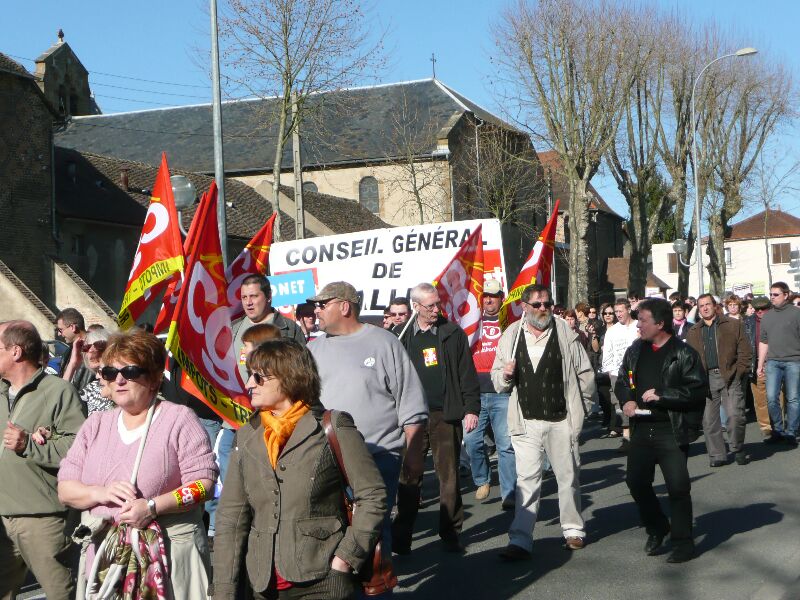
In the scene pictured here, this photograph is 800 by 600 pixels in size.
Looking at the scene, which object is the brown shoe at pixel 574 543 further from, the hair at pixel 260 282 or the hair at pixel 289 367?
the hair at pixel 289 367

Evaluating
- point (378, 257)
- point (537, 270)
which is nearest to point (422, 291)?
point (537, 270)

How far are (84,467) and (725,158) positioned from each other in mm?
47306

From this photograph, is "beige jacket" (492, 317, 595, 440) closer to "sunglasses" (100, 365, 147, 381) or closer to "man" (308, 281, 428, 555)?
"man" (308, 281, 428, 555)

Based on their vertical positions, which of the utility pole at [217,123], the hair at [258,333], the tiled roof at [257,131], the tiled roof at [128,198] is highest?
the tiled roof at [257,131]

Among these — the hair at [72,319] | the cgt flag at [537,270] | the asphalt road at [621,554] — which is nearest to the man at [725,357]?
the asphalt road at [621,554]

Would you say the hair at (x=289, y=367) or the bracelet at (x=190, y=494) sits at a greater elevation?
the hair at (x=289, y=367)

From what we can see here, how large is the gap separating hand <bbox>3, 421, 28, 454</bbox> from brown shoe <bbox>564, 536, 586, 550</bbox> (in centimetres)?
427

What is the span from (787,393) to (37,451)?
11555mm

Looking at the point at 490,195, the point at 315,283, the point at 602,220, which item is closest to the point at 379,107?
the point at 490,195

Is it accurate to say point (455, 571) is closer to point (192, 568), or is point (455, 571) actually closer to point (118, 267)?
point (192, 568)

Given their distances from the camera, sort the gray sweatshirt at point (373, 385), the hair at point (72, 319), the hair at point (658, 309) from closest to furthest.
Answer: the gray sweatshirt at point (373, 385) < the hair at point (658, 309) < the hair at point (72, 319)

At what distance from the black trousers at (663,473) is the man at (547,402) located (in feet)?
1.40

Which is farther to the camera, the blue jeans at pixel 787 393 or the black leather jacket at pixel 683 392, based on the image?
the blue jeans at pixel 787 393

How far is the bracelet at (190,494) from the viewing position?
4535 millimetres
